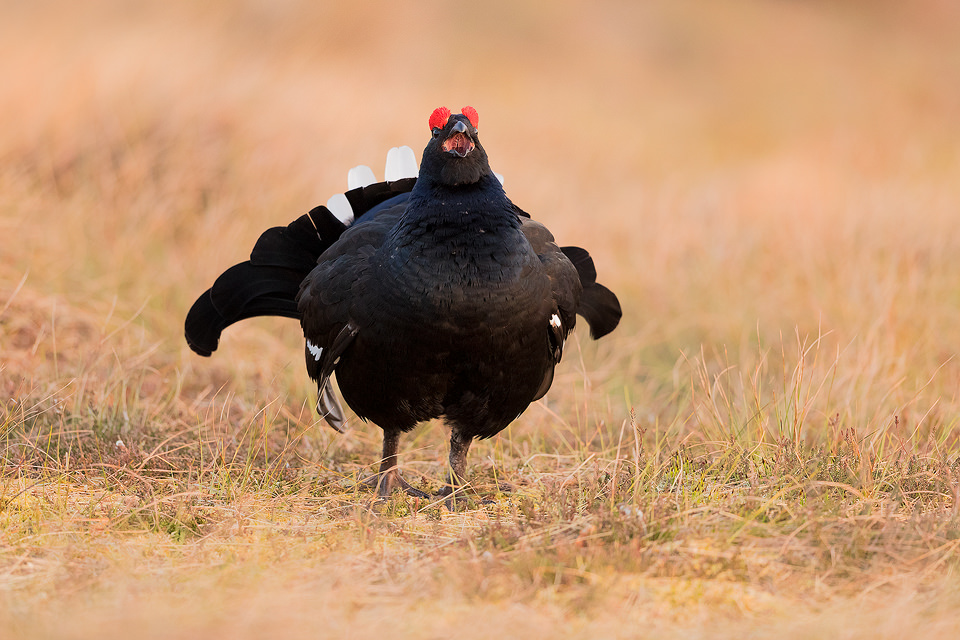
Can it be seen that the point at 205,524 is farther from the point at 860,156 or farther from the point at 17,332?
the point at 860,156

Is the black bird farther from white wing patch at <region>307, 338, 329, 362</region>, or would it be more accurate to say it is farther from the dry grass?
the dry grass

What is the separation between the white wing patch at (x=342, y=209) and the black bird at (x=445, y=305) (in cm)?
47

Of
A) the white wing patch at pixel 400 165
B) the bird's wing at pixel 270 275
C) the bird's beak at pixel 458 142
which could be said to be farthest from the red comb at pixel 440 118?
the white wing patch at pixel 400 165

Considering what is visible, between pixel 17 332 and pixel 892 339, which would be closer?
pixel 17 332

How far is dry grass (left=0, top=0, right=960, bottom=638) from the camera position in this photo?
9.25ft

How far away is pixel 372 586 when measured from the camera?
2.84 metres

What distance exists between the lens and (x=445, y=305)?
137 inches

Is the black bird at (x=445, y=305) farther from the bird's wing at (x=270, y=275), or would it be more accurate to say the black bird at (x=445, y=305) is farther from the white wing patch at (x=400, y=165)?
the white wing patch at (x=400, y=165)

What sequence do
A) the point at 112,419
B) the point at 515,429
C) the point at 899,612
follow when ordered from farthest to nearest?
1. the point at 515,429
2. the point at 112,419
3. the point at 899,612

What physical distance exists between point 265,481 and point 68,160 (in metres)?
4.32

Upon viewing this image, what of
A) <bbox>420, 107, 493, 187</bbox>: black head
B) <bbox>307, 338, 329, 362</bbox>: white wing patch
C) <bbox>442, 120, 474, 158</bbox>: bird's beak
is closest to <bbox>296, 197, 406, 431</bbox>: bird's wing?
<bbox>307, 338, 329, 362</bbox>: white wing patch

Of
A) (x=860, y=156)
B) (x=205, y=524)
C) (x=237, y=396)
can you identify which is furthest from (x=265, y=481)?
(x=860, y=156)

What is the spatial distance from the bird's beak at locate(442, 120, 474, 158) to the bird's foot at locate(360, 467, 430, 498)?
1392 millimetres

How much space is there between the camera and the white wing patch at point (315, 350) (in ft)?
Answer: 13.4
